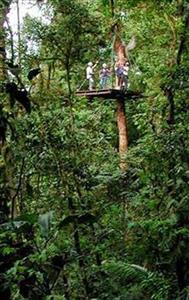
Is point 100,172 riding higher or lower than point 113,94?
lower

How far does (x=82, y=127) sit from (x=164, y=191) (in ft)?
6.50

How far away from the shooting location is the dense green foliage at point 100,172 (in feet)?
12.9

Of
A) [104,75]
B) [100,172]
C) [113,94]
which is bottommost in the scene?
[100,172]

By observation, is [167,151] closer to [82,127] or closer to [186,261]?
[186,261]

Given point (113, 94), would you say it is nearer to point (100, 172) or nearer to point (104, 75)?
point (104, 75)

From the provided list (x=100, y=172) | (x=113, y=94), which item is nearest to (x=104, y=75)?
(x=113, y=94)

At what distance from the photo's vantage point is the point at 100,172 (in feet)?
18.9

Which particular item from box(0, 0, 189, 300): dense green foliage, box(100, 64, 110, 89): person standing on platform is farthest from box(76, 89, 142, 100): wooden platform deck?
box(0, 0, 189, 300): dense green foliage

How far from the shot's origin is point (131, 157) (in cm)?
604

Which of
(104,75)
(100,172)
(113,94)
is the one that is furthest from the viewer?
(104,75)

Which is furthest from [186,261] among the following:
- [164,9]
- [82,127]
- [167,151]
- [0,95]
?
[164,9]

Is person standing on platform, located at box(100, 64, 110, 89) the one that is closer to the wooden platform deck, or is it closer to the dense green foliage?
the wooden platform deck

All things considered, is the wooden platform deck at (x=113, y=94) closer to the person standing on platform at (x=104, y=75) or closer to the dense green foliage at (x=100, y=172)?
the person standing on platform at (x=104, y=75)

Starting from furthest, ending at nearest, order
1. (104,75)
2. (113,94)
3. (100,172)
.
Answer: (104,75) → (113,94) → (100,172)
